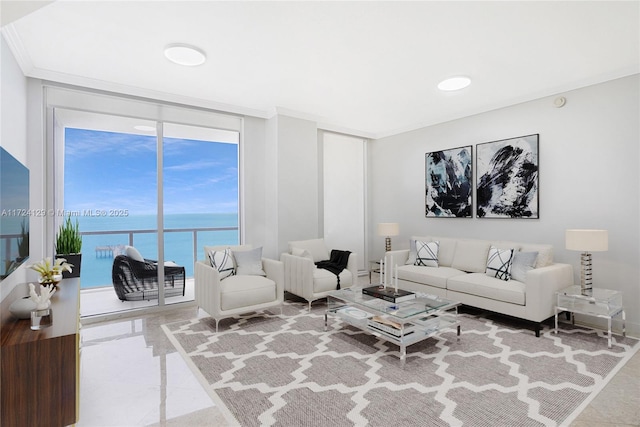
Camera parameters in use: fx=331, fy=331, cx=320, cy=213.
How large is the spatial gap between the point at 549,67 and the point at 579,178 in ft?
4.27

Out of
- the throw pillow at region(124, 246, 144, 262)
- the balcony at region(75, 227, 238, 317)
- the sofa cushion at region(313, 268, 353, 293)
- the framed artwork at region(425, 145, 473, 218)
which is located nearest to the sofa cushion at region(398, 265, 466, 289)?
the sofa cushion at region(313, 268, 353, 293)

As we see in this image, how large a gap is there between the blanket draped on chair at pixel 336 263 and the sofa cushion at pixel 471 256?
148cm

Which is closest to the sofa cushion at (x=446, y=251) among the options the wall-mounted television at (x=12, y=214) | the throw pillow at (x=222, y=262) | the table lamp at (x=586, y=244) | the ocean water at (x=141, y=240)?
the table lamp at (x=586, y=244)

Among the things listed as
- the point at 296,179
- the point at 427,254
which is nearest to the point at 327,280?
the point at 427,254

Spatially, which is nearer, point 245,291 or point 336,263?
point 245,291

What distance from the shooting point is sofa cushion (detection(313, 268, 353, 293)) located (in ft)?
13.5

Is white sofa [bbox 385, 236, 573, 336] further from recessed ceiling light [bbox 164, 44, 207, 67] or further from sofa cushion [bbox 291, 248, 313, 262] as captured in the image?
recessed ceiling light [bbox 164, 44, 207, 67]

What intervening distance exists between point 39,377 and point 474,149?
503 centimetres

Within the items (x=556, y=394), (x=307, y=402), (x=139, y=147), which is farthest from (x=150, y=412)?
(x=139, y=147)

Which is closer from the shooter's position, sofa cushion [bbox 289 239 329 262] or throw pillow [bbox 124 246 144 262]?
throw pillow [bbox 124 246 144 262]

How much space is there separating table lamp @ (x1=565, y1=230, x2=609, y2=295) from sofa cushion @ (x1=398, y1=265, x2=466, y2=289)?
124 centimetres

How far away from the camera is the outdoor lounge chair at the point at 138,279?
404 centimetres

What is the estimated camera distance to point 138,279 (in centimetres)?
410

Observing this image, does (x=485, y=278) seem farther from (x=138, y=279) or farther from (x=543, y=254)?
(x=138, y=279)
